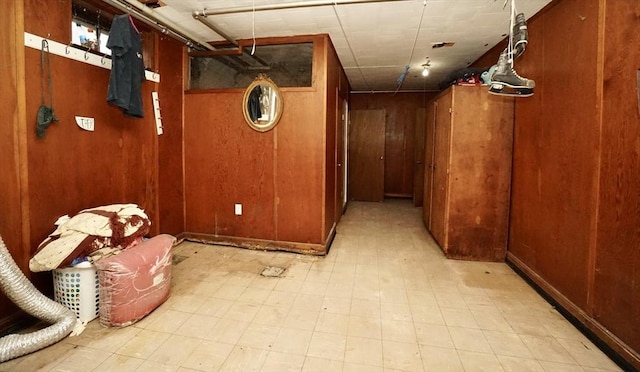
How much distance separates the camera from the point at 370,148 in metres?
7.05

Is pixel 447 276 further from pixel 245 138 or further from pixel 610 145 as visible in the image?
pixel 245 138

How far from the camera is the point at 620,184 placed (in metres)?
1.90

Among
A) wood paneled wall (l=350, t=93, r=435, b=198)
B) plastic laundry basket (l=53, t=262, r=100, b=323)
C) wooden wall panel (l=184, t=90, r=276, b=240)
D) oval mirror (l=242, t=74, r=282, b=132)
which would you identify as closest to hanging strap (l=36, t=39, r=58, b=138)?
plastic laundry basket (l=53, t=262, r=100, b=323)

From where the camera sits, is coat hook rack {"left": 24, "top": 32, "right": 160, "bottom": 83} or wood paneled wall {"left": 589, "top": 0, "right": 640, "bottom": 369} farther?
coat hook rack {"left": 24, "top": 32, "right": 160, "bottom": 83}

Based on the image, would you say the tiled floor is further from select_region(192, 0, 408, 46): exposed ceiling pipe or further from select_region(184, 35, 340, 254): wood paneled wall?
select_region(192, 0, 408, 46): exposed ceiling pipe

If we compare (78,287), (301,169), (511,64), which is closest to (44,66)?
(78,287)

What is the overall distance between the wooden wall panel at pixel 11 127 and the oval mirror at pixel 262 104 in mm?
1959

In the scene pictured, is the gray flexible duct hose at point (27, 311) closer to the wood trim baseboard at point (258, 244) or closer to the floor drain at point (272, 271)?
the floor drain at point (272, 271)

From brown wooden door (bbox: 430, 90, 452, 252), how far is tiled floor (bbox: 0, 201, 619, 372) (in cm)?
56

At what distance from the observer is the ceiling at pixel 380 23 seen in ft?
8.90

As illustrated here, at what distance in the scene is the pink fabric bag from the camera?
2.03 metres

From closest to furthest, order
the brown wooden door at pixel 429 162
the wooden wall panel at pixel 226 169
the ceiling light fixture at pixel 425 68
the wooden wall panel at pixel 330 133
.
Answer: the wooden wall panel at pixel 330 133, the wooden wall panel at pixel 226 169, the brown wooden door at pixel 429 162, the ceiling light fixture at pixel 425 68

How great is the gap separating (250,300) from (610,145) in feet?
9.41

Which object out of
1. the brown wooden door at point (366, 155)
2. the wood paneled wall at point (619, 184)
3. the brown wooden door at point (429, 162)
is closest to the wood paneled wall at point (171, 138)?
the brown wooden door at point (429, 162)
